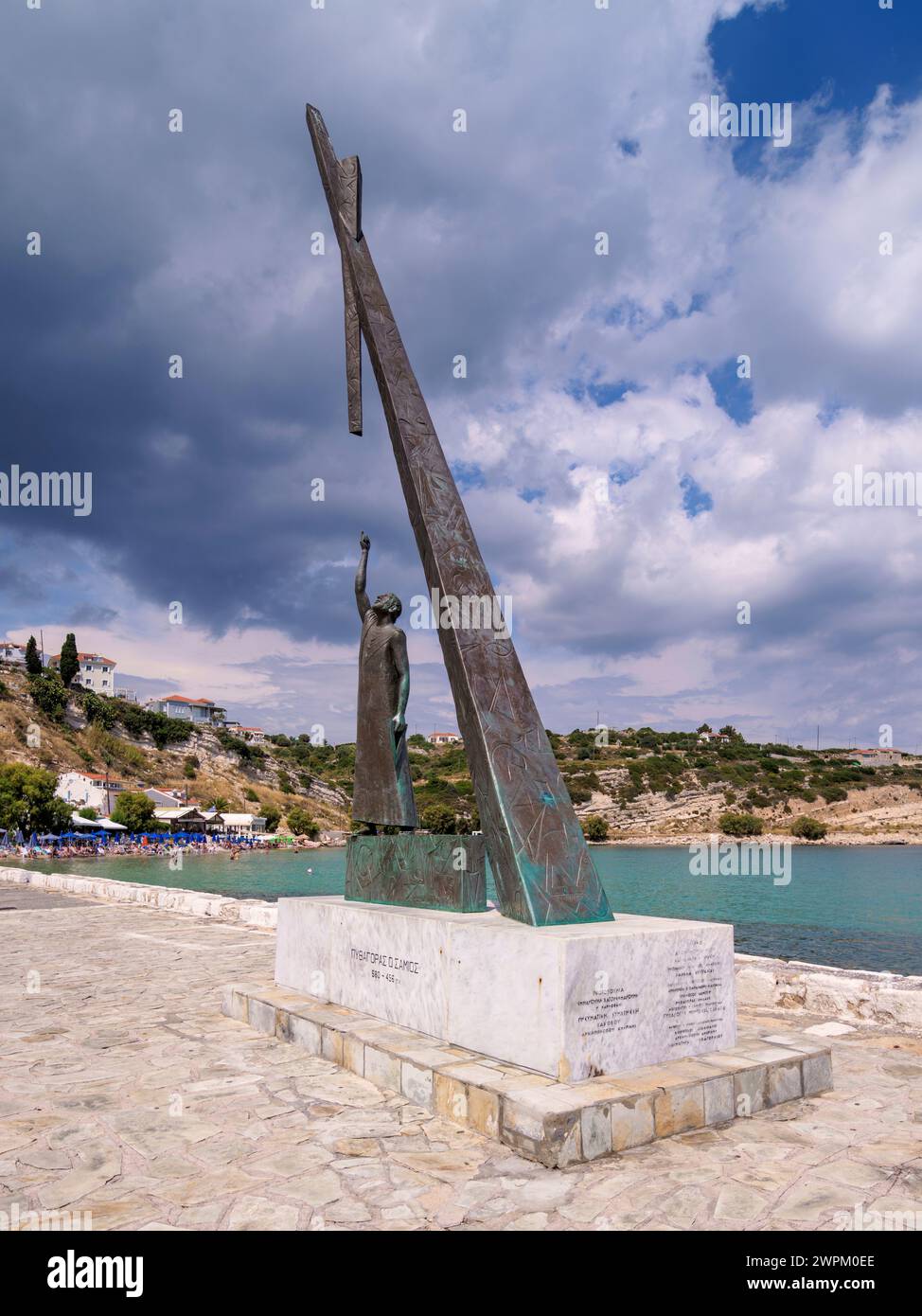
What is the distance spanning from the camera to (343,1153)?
3973 millimetres

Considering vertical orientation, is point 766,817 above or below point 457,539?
below

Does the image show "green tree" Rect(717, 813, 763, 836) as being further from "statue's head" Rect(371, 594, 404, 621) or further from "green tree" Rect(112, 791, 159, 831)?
"statue's head" Rect(371, 594, 404, 621)

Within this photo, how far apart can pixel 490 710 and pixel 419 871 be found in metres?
1.39

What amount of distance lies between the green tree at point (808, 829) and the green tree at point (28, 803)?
52037mm

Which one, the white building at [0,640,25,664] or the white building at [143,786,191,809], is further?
the white building at [0,640,25,664]

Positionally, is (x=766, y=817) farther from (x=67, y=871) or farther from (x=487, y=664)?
(x=487, y=664)

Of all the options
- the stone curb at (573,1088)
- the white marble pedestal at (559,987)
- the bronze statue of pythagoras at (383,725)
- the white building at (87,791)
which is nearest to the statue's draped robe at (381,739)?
the bronze statue of pythagoras at (383,725)

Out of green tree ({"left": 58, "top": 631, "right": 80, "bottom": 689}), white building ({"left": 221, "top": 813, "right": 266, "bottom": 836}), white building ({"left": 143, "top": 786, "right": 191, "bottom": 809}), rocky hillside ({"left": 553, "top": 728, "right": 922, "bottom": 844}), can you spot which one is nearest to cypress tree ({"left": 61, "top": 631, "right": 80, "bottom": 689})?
green tree ({"left": 58, "top": 631, "right": 80, "bottom": 689})

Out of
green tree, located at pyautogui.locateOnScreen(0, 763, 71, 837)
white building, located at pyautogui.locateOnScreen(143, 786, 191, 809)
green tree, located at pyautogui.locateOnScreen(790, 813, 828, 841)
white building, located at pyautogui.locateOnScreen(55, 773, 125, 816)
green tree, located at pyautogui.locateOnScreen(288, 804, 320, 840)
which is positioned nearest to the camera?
green tree, located at pyautogui.locateOnScreen(0, 763, 71, 837)

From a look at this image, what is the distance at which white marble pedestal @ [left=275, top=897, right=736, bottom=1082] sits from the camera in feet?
14.6
